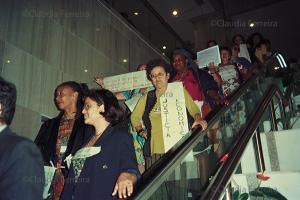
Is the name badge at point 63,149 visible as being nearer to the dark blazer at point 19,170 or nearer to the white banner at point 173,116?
the white banner at point 173,116

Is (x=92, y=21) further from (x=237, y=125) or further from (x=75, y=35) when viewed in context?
(x=237, y=125)

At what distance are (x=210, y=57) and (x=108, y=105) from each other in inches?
79.0

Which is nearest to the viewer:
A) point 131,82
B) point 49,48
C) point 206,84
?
point 206,84

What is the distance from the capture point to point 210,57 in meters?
4.43

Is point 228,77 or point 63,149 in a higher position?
point 228,77

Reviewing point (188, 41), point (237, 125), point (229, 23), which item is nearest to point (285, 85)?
point (237, 125)

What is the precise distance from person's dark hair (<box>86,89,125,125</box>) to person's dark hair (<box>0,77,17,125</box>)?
2.11 feet

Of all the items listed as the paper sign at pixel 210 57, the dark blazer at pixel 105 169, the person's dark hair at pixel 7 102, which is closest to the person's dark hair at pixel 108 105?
the dark blazer at pixel 105 169

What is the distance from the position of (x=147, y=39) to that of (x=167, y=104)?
478 centimetres

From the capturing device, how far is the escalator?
1820mm
